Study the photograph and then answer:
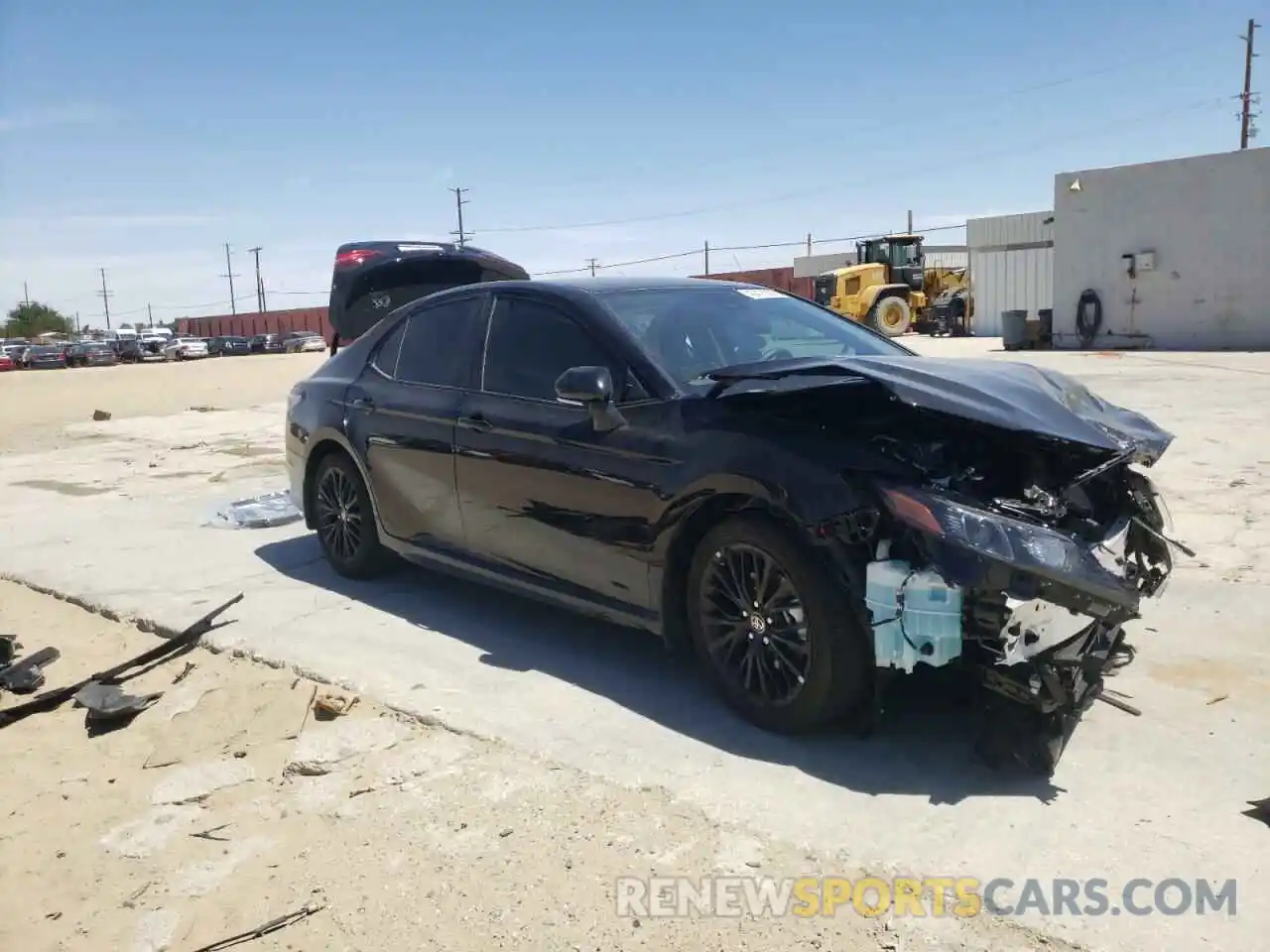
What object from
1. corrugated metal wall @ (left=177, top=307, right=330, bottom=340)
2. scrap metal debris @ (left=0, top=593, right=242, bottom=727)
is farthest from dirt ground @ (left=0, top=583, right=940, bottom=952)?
corrugated metal wall @ (left=177, top=307, right=330, bottom=340)

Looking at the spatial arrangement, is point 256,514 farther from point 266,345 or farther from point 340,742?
point 266,345

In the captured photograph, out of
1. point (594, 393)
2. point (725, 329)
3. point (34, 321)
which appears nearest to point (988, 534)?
point (594, 393)

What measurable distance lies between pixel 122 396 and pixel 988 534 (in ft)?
79.1

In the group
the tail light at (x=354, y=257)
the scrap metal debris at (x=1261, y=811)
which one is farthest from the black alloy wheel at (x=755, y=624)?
the tail light at (x=354, y=257)

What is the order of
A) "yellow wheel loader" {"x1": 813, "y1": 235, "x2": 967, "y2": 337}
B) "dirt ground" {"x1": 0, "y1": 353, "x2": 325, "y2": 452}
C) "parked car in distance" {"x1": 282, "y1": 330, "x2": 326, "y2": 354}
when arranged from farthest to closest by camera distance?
"parked car in distance" {"x1": 282, "y1": 330, "x2": 326, "y2": 354}, "yellow wheel loader" {"x1": 813, "y1": 235, "x2": 967, "y2": 337}, "dirt ground" {"x1": 0, "y1": 353, "x2": 325, "y2": 452}

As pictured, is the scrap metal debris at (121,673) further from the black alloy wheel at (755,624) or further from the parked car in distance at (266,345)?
the parked car in distance at (266,345)

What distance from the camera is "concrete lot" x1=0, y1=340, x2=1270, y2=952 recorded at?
9.30 feet

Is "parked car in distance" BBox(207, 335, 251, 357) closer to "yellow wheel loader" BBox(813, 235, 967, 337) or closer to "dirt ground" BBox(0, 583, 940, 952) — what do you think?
"yellow wheel loader" BBox(813, 235, 967, 337)

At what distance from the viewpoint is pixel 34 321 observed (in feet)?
352

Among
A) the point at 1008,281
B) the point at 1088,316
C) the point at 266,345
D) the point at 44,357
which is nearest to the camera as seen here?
the point at 1088,316

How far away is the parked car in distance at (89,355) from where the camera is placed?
1930 inches

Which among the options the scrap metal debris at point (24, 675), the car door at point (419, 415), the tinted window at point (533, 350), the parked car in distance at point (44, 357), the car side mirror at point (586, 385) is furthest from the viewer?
the parked car in distance at point (44, 357)

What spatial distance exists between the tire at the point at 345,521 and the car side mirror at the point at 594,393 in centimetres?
196

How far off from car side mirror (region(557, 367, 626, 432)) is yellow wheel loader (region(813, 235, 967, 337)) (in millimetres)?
26149
